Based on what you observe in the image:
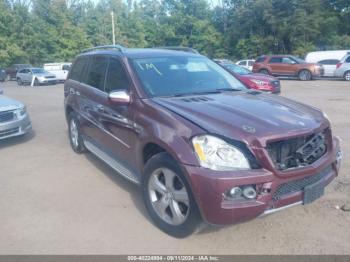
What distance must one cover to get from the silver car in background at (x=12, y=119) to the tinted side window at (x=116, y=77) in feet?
10.6

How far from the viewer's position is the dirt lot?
3.55 metres

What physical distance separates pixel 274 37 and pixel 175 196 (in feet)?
144

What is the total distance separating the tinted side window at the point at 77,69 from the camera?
6.42 m

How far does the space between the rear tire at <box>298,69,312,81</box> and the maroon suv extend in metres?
20.8

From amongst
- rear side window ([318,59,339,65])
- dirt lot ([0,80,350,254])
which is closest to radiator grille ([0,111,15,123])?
dirt lot ([0,80,350,254])

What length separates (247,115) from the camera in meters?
3.58

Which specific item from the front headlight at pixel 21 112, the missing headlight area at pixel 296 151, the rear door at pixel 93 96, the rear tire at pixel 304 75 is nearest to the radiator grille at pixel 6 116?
the front headlight at pixel 21 112

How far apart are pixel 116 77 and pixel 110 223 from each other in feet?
6.13

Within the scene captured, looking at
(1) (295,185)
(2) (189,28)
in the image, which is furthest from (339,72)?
Result: (2) (189,28)

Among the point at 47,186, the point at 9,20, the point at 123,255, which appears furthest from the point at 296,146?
Answer: the point at 9,20

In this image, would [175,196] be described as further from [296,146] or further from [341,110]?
[341,110]

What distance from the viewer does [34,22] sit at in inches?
1861

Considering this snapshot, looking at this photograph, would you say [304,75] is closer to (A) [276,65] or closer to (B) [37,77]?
(A) [276,65]

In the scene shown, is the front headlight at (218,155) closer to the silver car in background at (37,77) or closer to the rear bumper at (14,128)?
the rear bumper at (14,128)
